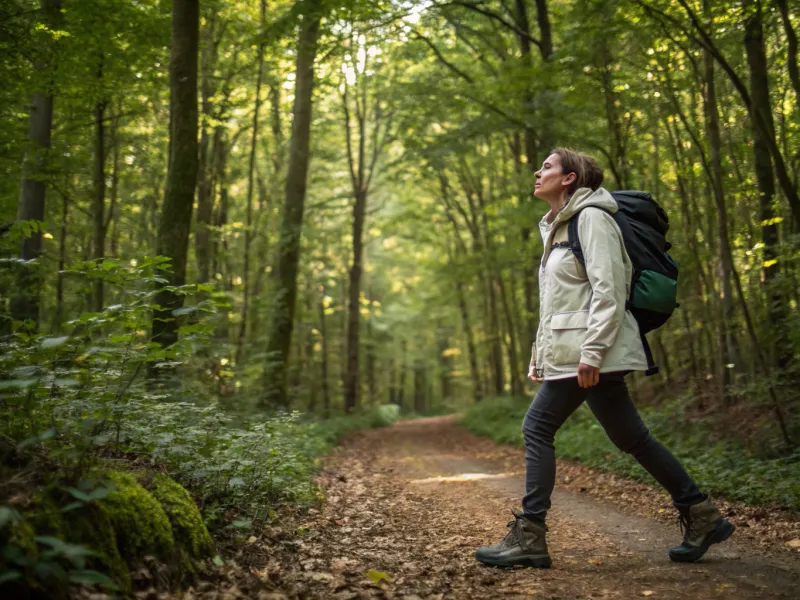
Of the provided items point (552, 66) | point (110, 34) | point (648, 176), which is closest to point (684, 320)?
point (648, 176)

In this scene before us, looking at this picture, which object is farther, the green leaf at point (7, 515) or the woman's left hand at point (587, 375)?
the woman's left hand at point (587, 375)

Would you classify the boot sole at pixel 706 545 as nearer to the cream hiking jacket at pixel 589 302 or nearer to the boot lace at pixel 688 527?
the boot lace at pixel 688 527

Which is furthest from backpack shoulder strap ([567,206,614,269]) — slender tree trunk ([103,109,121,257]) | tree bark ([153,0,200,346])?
slender tree trunk ([103,109,121,257])

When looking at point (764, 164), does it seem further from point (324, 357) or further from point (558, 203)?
point (324, 357)

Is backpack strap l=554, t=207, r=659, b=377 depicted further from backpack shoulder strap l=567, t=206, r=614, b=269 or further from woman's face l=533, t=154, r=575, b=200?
woman's face l=533, t=154, r=575, b=200

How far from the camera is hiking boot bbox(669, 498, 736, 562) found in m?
3.42

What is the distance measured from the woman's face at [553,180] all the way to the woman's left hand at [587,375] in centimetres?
122

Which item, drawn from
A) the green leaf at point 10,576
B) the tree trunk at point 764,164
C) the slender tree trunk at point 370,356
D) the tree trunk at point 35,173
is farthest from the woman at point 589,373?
the slender tree trunk at point 370,356

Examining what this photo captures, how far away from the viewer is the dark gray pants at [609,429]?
353cm

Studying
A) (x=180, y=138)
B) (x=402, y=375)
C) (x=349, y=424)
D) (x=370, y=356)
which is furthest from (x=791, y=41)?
(x=402, y=375)

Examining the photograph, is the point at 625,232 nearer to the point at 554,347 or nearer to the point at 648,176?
the point at 554,347

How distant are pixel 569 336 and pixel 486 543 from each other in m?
1.69

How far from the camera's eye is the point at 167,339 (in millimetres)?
7320

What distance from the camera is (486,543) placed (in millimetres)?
4074
